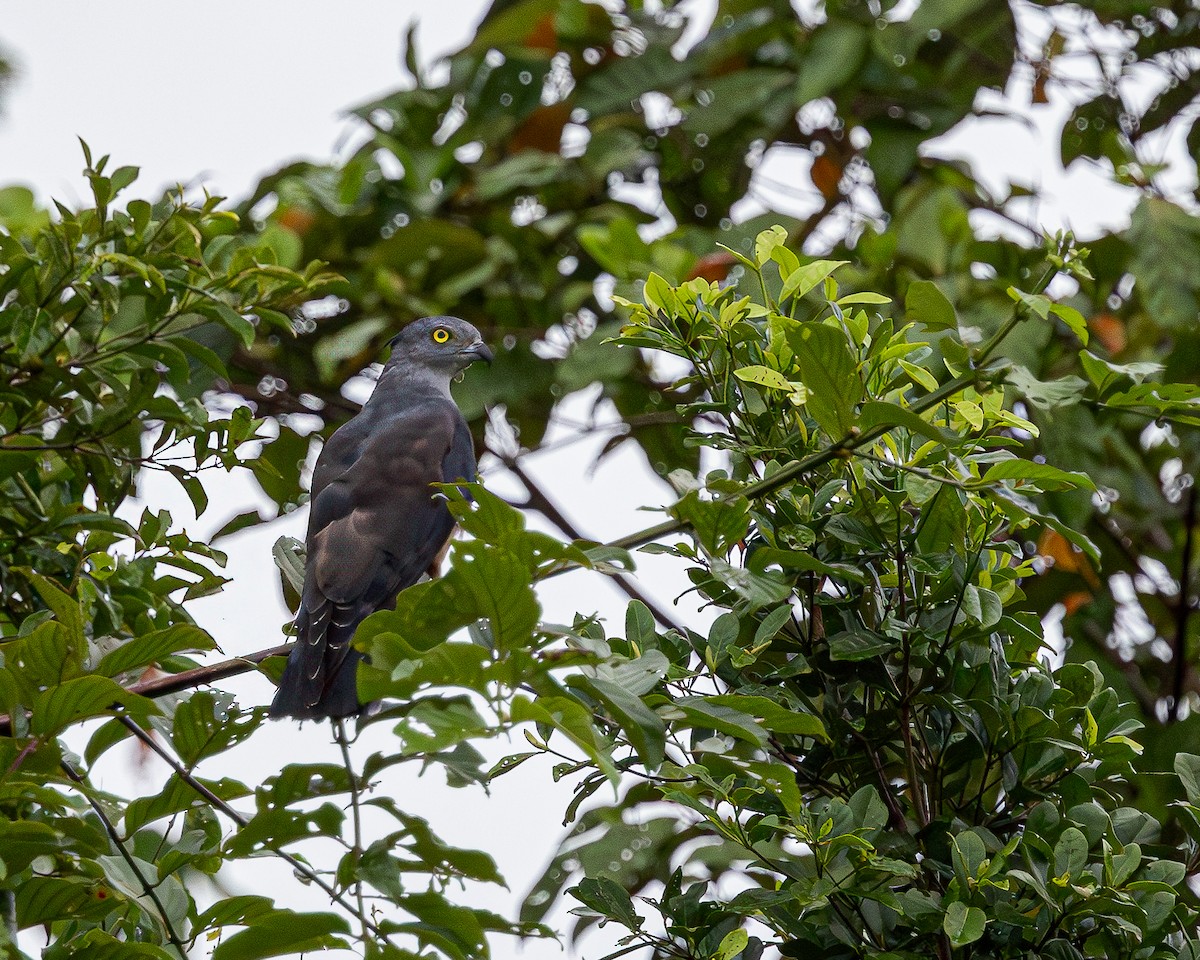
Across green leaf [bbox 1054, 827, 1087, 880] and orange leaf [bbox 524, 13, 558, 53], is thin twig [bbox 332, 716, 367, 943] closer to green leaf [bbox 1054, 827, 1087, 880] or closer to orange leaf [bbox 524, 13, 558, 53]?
green leaf [bbox 1054, 827, 1087, 880]

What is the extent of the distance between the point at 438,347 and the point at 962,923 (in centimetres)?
224

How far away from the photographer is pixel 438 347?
3.47m

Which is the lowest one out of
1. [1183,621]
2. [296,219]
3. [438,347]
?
[1183,621]

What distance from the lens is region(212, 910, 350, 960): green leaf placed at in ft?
5.20

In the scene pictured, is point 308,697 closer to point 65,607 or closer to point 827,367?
point 65,607

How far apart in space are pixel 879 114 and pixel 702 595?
2.91 meters

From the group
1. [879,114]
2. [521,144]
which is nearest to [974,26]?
[879,114]

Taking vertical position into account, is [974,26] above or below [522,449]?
above

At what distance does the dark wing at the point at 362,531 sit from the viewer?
221 cm

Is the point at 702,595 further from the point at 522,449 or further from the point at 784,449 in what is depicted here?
the point at 522,449

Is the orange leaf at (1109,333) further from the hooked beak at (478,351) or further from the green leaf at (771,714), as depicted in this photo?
the green leaf at (771,714)

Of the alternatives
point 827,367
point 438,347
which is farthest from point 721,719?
point 438,347

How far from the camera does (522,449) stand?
429cm

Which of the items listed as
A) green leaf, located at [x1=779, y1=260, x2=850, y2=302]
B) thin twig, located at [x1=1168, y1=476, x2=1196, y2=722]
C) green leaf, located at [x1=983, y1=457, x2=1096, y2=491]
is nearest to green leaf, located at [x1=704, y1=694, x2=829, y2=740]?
green leaf, located at [x1=983, y1=457, x2=1096, y2=491]
